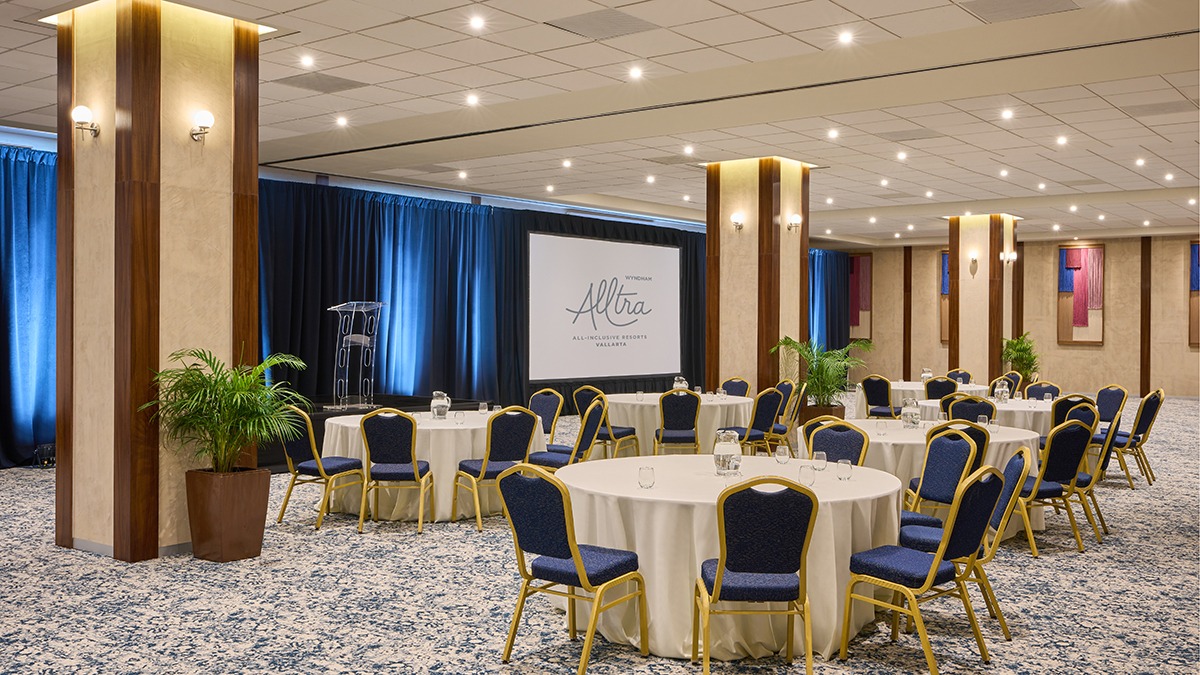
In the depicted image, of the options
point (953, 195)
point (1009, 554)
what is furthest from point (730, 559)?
point (953, 195)

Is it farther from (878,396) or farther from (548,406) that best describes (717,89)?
(878,396)

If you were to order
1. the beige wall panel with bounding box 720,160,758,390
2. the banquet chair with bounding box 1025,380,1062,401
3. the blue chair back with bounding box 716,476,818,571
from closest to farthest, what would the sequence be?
the blue chair back with bounding box 716,476,818,571, the banquet chair with bounding box 1025,380,1062,401, the beige wall panel with bounding box 720,160,758,390

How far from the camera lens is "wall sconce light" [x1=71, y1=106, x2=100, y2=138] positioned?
651cm

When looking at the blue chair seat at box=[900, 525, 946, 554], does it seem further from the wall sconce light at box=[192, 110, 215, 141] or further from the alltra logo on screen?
the alltra logo on screen

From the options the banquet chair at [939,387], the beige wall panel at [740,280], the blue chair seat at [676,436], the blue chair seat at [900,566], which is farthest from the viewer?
the beige wall panel at [740,280]

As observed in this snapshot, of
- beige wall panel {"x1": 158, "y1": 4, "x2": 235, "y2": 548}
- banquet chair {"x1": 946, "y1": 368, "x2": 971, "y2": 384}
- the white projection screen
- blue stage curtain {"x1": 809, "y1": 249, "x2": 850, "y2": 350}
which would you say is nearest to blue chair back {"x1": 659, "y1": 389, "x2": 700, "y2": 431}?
beige wall panel {"x1": 158, "y1": 4, "x2": 235, "y2": 548}

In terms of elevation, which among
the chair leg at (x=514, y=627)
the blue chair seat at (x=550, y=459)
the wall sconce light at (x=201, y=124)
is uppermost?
the wall sconce light at (x=201, y=124)

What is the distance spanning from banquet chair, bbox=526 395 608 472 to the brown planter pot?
2.17 meters

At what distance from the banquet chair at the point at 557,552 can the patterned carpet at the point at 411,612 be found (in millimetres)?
258

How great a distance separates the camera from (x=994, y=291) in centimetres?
1795

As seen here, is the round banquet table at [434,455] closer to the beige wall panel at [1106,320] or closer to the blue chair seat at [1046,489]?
the blue chair seat at [1046,489]

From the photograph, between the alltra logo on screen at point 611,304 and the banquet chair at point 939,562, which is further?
the alltra logo on screen at point 611,304

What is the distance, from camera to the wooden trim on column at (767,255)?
12.3m

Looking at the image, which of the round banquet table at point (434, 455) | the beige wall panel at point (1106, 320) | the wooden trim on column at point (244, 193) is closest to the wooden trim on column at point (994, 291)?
the beige wall panel at point (1106, 320)
